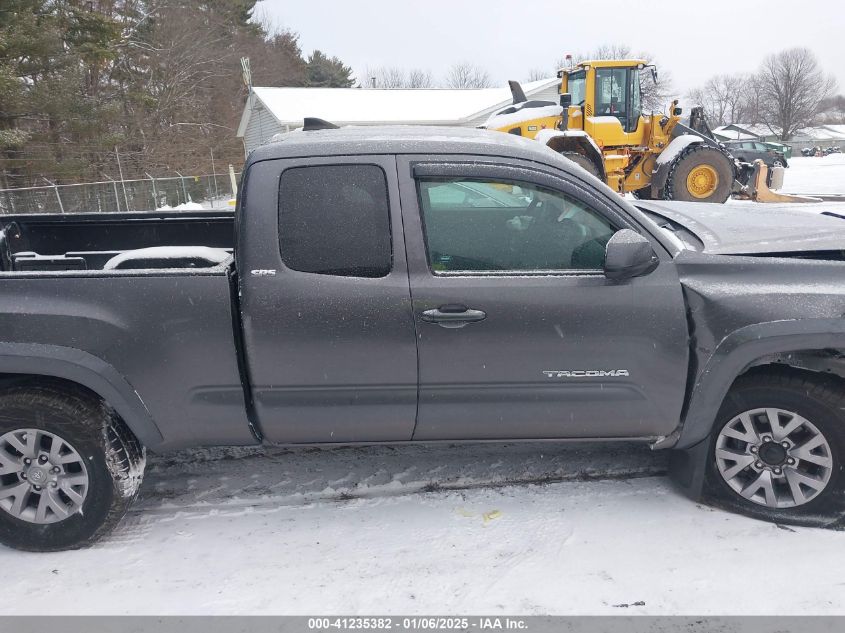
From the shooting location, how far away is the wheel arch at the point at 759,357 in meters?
2.73

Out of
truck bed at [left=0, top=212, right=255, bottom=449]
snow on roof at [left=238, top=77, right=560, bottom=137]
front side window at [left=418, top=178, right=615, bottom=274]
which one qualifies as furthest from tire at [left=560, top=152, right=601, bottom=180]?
snow on roof at [left=238, top=77, right=560, bottom=137]

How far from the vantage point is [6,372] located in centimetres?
276

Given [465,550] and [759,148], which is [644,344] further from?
[759,148]

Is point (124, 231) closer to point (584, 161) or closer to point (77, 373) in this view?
point (77, 373)

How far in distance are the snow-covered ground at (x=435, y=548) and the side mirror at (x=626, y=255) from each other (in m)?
1.26

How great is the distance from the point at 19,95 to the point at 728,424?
22.1m

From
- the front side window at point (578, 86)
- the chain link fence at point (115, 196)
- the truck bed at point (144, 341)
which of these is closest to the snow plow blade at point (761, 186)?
the front side window at point (578, 86)

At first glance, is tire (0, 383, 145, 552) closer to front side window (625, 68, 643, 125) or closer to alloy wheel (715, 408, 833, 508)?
alloy wheel (715, 408, 833, 508)

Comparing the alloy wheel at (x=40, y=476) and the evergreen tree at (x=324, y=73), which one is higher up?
the evergreen tree at (x=324, y=73)

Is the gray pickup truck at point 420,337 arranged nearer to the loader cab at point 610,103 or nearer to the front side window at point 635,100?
the loader cab at point 610,103

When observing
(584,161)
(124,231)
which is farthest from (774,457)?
(584,161)

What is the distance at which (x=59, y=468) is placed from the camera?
286cm

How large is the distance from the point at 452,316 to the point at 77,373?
5.55 feet

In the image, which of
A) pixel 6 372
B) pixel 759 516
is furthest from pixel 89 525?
pixel 759 516
